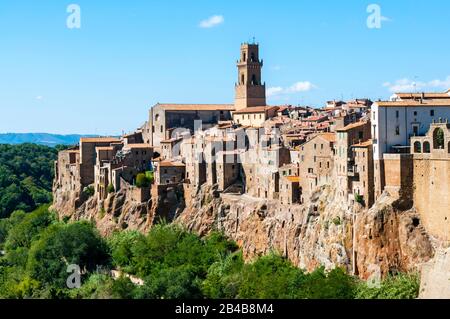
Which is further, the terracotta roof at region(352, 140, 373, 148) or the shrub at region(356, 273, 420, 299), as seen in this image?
the terracotta roof at region(352, 140, 373, 148)

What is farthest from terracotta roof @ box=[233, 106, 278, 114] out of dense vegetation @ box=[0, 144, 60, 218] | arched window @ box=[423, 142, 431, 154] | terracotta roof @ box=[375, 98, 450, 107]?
dense vegetation @ box=[0, 144, 60, 218]

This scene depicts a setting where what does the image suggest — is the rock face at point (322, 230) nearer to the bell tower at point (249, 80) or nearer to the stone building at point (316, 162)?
the stone building at point (316, 162)

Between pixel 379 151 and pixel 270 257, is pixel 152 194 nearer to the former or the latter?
pixel 270 257

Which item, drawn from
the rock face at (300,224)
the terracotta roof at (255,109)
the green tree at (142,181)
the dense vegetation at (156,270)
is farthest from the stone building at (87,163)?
the terracotta roof at (255,109)

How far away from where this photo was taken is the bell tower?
10044 centimetres

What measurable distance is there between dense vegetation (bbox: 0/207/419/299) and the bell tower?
2435cm

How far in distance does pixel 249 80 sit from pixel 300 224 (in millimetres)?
38296

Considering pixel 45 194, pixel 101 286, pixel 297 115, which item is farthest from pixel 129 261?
pixel 45 194

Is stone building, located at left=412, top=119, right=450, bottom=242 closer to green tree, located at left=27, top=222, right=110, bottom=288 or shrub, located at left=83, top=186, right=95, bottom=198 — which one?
green tree, located at left=27, top=222, right=110, bottom=288

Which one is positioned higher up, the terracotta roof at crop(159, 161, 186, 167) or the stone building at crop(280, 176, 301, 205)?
the terracotta roof at crop(159, 161, 186, 167)

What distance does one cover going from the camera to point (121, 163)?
8619 cm

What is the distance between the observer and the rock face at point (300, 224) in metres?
56.8

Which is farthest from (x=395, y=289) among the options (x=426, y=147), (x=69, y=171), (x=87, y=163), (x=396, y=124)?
(x=69, y=171)

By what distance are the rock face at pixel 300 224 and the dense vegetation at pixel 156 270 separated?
1.18 metres
